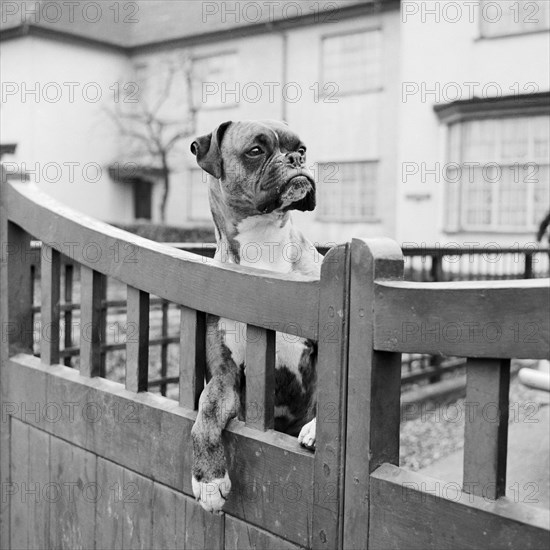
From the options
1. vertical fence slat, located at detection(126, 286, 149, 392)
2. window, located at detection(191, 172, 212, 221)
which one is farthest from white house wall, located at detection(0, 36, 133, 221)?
vertical fence slat, located at detection(126, 286, 149, 392)

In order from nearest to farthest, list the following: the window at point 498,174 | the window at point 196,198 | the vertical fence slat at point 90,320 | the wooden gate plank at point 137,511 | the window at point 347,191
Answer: the wooden gate plank at point 137,511
the vertical fence slat at point 90,320
the window at point 498,174
the window at point 347,191
the window at point 196,198

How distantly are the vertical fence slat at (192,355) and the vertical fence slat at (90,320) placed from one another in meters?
0.45

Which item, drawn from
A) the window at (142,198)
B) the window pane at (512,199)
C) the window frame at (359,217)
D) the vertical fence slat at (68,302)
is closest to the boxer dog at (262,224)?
the vertical fence slat at (68,302)

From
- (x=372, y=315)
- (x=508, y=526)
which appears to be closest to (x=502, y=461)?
(x=508, y=526)

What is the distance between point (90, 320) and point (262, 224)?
0.64 m

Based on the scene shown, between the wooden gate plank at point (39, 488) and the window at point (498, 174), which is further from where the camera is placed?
the window at point (498, 174)

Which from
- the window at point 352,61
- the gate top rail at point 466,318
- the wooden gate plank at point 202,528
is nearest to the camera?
the gate top rail at point 466,318

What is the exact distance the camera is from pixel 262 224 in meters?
2.20

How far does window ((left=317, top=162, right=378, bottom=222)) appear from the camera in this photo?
55.9ft

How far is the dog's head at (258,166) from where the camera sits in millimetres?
2139

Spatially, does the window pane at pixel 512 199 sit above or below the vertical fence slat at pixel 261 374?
above

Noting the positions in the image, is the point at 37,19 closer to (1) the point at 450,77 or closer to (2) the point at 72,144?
(2) the point at 72,144

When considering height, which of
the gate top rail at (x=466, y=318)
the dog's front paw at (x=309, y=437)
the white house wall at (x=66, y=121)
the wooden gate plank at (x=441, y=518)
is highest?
the white house wall at (x=66, y=121)

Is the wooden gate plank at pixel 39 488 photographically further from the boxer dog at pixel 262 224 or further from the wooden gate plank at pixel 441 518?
the wooden gate plank at pixel 441 518
